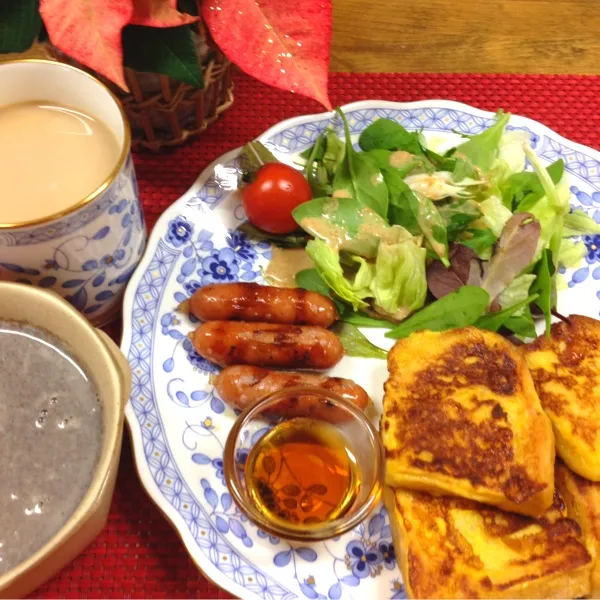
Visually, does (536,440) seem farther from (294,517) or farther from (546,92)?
(546,92)

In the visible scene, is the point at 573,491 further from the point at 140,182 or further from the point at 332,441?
the point at 140,182

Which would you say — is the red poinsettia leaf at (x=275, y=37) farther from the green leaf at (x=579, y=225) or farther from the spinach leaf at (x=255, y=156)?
the green leaf at (x=579, y=225)

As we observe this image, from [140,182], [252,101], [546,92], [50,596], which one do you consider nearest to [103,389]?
[50,596]

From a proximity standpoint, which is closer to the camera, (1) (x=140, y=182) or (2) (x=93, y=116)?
(2) (x=93, y=116)

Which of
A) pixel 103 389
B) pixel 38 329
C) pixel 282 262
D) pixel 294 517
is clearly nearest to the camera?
pixel 103 389

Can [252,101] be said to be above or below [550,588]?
above

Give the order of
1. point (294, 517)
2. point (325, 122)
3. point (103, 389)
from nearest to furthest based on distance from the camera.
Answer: point (103, 389), point (294, 517), point (325, 122)

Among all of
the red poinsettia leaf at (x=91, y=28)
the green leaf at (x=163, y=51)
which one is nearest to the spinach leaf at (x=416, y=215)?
the green leaf at (x=163, y=51)

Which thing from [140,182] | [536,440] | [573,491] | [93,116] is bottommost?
[573,491]

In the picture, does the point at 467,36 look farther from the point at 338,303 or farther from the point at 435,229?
the point at 338,303
